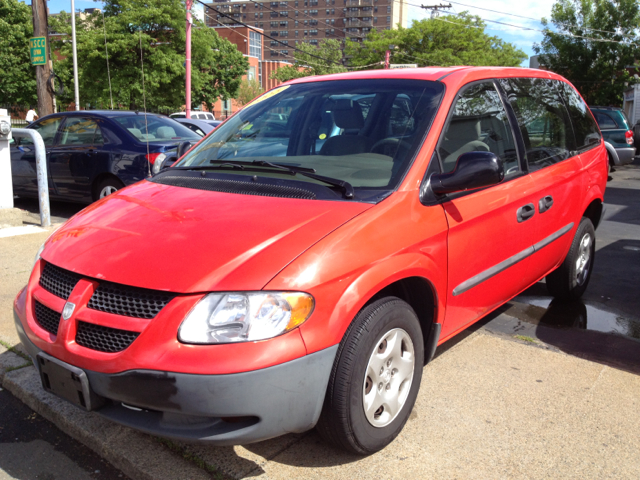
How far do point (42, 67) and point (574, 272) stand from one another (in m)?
14.9

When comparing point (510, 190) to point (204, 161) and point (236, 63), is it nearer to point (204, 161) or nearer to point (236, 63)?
point (204, 161)

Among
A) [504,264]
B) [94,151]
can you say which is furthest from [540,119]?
[94,151]

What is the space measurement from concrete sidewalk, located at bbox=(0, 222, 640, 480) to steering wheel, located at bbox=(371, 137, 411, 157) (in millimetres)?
1296

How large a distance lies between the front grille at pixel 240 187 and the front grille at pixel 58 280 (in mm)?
768

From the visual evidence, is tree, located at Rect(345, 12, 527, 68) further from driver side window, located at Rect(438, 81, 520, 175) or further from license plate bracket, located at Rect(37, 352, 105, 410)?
license plate bracket, located at Rect(37, 352, 105, 410)

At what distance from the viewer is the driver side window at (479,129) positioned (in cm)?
316

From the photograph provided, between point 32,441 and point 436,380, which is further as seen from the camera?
point 436,380

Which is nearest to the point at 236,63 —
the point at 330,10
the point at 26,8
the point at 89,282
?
the point at 26,8

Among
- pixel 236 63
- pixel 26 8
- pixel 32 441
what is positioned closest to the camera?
pixel 32 441

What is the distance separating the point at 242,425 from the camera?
215cm

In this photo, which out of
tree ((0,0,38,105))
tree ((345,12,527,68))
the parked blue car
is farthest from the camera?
tree ((345,12,527,68))

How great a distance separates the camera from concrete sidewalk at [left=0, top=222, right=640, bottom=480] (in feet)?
8.24

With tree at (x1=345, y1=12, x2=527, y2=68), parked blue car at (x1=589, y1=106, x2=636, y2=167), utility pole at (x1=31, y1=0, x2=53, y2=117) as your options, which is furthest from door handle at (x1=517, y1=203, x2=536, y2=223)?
tree at (x1=345, y1=12, x2=527, y2=68)

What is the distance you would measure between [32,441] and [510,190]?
284cm
